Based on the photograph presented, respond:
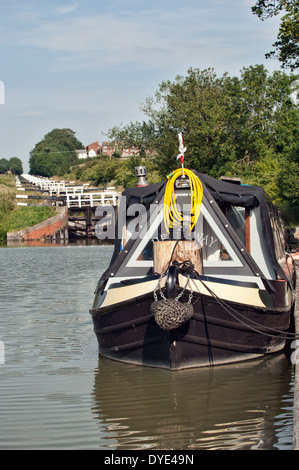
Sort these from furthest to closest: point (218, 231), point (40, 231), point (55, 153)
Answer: point (55, 153) → point (40, 231) → point (218, 231)

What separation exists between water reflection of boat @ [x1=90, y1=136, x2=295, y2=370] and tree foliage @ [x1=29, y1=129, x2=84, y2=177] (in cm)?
10461

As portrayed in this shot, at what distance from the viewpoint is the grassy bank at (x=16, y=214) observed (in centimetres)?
5003

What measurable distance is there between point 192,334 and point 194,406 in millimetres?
1210

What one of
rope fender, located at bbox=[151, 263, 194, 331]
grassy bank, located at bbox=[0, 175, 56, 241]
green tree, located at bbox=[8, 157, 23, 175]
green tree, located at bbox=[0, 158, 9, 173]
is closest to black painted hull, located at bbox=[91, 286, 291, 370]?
rope fender, located at bbox=[151, 263, 194, 331]

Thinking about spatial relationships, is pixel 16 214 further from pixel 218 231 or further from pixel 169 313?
pixel 169 313

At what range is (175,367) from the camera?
876cm

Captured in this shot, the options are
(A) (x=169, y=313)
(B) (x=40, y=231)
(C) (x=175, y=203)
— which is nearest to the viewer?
(A) (x=169, y=313)

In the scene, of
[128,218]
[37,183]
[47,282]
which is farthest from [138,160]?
[128,218]

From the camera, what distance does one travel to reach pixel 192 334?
340 inches

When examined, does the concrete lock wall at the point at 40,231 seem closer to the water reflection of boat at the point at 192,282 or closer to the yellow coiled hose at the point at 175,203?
the water reflection of boat at the point at 192,282

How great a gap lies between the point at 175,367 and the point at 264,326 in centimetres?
150

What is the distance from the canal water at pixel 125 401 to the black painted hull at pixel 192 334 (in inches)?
6.9

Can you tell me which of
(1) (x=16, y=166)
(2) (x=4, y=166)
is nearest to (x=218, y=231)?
(1) (x=16, y=166)

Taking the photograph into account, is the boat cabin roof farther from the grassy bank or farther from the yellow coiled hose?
the grassy bank
